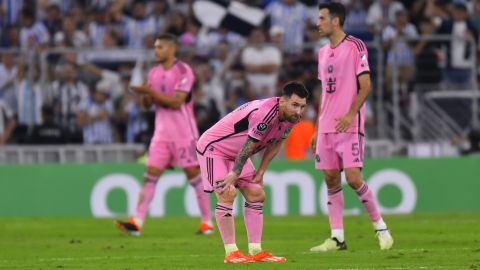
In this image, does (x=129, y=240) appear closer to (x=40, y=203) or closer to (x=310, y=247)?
(x=310, y=247)

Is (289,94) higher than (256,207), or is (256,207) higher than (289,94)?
(289,94)

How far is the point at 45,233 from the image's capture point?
1970cm

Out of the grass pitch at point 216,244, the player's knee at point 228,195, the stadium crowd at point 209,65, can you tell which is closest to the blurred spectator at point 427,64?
the stadium crowd at point 209,65

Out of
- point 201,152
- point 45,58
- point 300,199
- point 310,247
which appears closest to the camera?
point 201,152

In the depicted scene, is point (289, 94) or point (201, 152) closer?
point (289, 94)

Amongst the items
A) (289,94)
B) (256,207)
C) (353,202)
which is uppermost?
(289,94)

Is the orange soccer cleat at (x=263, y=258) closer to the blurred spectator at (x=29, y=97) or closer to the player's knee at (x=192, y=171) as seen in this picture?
the player's knee at (x=192, y=171)

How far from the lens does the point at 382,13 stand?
27031 millimetres

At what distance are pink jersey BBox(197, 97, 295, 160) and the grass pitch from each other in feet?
4.21

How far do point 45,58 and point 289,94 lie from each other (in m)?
14.4

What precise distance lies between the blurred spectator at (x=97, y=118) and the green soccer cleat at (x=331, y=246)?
456 inches

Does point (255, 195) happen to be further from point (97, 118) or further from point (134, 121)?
point (97, 118)

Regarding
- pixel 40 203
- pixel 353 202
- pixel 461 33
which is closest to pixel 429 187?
pixel 353 202

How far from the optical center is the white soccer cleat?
14922mm
